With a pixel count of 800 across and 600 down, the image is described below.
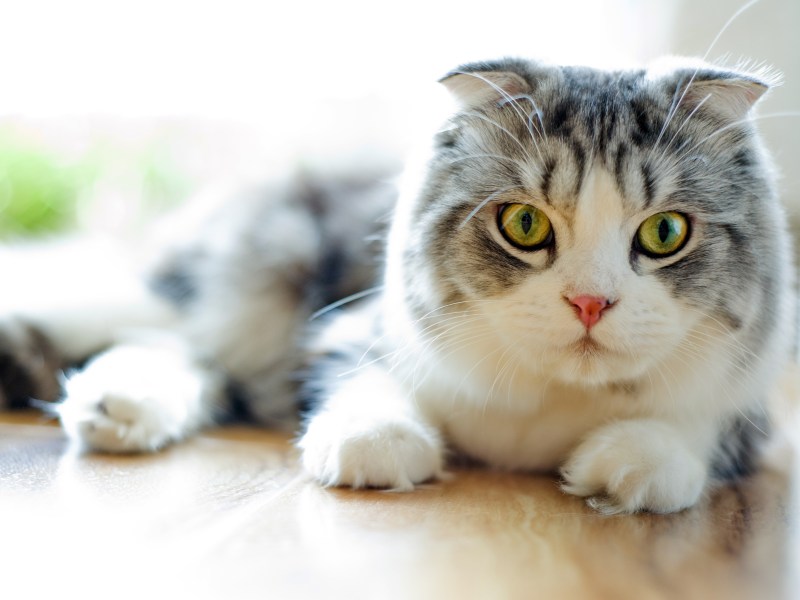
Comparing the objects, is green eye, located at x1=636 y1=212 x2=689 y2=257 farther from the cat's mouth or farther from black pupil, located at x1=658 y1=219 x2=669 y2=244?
the cat's mouth

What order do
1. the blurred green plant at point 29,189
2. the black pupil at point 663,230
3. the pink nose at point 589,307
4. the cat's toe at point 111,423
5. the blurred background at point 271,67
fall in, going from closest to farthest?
1. the pink nose at point 589,307
2. the black pupil at point 663,230
3. the cat's toe at point 111,423
4. the blurred background at point 271,67
5. the blurred green plant at point 29,189

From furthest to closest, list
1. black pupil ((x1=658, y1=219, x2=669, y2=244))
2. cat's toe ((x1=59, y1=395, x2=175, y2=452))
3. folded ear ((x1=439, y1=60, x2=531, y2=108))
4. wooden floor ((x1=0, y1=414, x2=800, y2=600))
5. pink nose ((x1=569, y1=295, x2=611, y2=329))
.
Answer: cat's toe ((x1=59, y1=395, x2=175, y2=452)), folded ear ((x1=439, y1=60, x2=531, y2=108)), black pupil ((x1=658, y1=219, x2=669, y2=244)), pink nose ((x1=569, y1=295, x2=611, y2=329)), wooden floor ((x1=0, y1=414, x2=800, y2=600))

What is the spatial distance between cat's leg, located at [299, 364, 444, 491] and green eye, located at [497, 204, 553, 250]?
1.29 feet

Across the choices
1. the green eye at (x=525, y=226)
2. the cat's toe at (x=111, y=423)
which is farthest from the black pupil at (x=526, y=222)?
the cat's toe at (x=111, y=423)

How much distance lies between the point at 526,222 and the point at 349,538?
1.96 feet

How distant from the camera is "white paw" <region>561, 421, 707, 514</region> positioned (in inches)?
53.3

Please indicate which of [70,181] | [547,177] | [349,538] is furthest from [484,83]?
[70,181]

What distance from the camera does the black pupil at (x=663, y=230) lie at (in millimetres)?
1361

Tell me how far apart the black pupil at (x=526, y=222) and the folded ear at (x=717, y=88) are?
0.33m

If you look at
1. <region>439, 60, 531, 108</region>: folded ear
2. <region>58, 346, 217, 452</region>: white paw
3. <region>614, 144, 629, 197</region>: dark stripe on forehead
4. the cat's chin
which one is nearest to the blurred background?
<region>58, 346, 217, 452</region>: white paw

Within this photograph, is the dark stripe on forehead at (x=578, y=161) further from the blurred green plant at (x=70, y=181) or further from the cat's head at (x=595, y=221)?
the blurred green plant at (x=70, y=181)

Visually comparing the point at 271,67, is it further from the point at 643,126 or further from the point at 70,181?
the point at 643,126

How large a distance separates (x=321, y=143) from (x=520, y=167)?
1272 millimetres

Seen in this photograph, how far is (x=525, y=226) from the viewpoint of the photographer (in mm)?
1403
